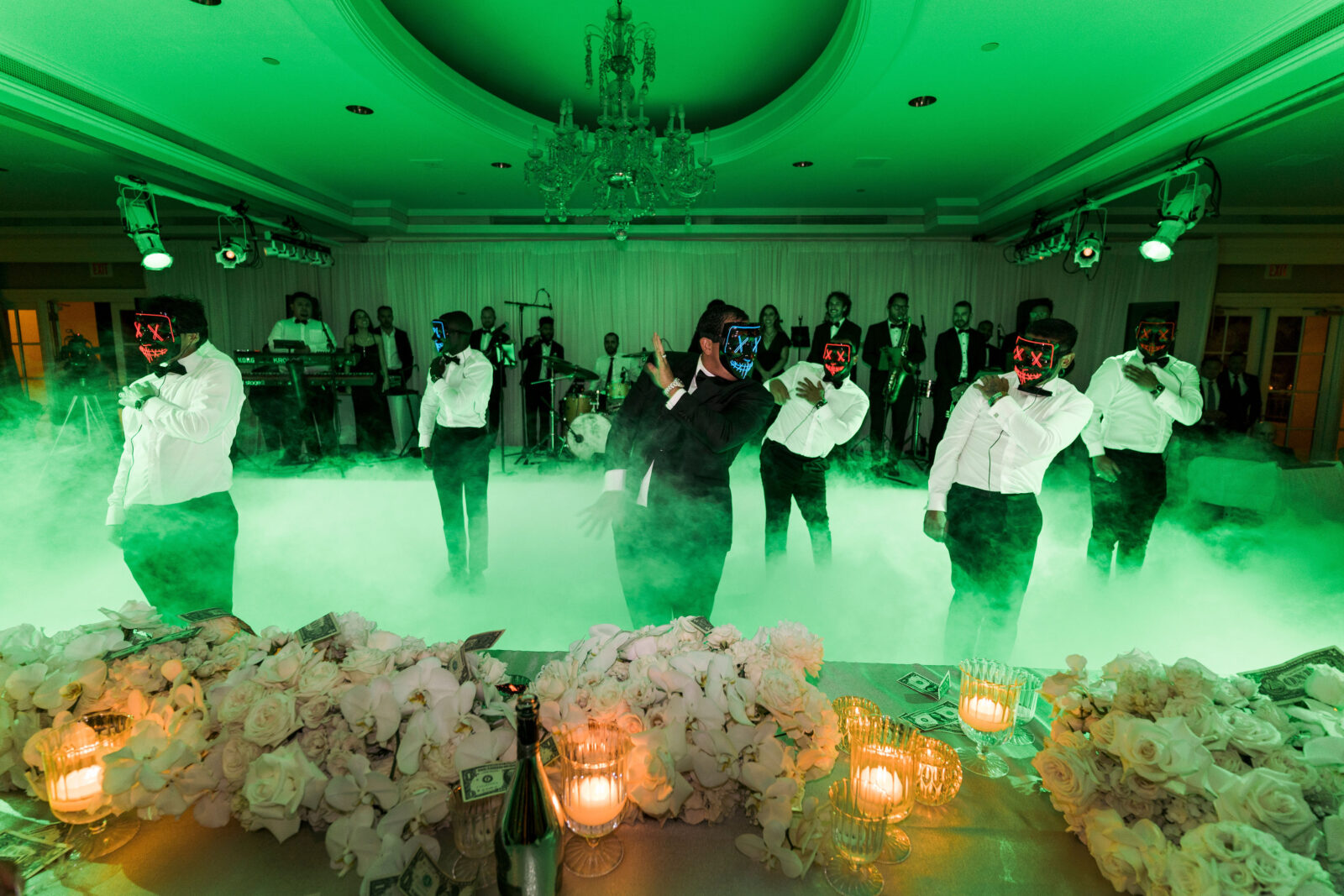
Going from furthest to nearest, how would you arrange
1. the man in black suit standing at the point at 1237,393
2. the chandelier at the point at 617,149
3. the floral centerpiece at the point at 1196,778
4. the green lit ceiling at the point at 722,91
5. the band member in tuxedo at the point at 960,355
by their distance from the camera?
1. the band member in tuxedo at the point at 960,355
2. the man in black suit standing at the point at 1237,393
3. the chandelier at the point at 617,149
4. the green lit ceiling at the point at 722,91
5. the floral centerpiece at the point at 1196,778

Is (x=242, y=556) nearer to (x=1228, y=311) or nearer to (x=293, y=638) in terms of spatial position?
(x=293, y=638)

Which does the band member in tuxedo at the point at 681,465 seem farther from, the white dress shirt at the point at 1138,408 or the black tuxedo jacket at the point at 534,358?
the black tuxedo jacket at the point at 534,358

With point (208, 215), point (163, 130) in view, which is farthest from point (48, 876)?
point (208, 215)

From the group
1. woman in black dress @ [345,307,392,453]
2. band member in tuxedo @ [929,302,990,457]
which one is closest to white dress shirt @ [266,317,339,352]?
woman in black dress @ [345,307,392,453]

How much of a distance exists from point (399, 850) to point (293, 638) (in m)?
0.60

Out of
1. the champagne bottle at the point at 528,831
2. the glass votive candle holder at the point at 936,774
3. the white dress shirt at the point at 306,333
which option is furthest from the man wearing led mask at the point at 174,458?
the white dress shirt at the point at 306,333

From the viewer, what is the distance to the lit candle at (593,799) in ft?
3.04

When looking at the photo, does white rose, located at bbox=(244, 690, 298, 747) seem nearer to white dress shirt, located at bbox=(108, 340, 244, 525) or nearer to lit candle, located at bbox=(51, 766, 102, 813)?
lit candle, located at bbox=(51, 766, 102, 813)

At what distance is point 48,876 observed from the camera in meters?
0.90

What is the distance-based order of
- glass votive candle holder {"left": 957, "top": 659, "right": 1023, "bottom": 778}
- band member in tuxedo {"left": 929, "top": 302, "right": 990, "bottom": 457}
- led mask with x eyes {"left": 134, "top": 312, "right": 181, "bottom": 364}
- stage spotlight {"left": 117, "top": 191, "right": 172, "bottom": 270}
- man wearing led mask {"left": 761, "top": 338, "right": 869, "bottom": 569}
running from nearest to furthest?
glass votive candle holder {"left": 957, "top": 659, "right": 1023, "bottom": 778}, led mask with x eyes {"left": 134, "top": 312, "right": 181, "bottom": 364}, man wearing led mask {"left": 761, "top": 338, "right": 869, "bottom": 569}, stage spotlight {"left": 117, "top": 191, "right": 172, "bottom": 270}, band member in tuxedo {"left": 929, "top": 302, "right": 990, "bottom": 457}

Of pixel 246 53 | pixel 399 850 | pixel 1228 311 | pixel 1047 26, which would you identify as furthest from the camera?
pixel 1228 311

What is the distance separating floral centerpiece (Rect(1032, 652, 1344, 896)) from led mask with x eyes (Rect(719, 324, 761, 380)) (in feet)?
4.20

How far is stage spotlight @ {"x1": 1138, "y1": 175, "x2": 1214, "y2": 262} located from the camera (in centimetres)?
454

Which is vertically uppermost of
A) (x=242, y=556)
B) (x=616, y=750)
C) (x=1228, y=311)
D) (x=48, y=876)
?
(x=1228, y=311)
